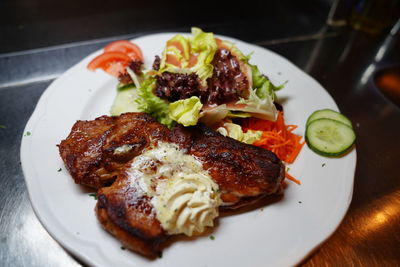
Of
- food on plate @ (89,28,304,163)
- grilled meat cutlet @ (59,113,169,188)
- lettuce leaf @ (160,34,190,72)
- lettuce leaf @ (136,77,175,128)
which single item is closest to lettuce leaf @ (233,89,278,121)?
food on plate @ (89,28,304,163)

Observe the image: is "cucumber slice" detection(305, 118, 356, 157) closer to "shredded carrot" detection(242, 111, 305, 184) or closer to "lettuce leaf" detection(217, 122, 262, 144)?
"shredded carrot" detection(242, 111, 305, 184)

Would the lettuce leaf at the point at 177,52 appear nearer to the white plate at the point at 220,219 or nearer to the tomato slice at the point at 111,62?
the tomato slice at the point at 111,62

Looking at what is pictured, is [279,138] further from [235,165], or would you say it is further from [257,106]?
[235,165]

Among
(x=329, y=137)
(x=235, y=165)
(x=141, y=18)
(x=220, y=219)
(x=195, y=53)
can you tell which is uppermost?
(x=195, y=53)

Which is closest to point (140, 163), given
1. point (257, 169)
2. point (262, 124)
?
point (257, 169)

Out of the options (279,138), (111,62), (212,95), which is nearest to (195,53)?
(212,95)

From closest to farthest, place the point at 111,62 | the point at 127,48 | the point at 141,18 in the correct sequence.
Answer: the point at 111,62
the point at 127,48
the point at 141,18

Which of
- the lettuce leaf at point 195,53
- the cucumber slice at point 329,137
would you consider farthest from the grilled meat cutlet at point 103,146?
the cucumber slice at point 329,137

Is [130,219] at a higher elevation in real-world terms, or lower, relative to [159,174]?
lower
